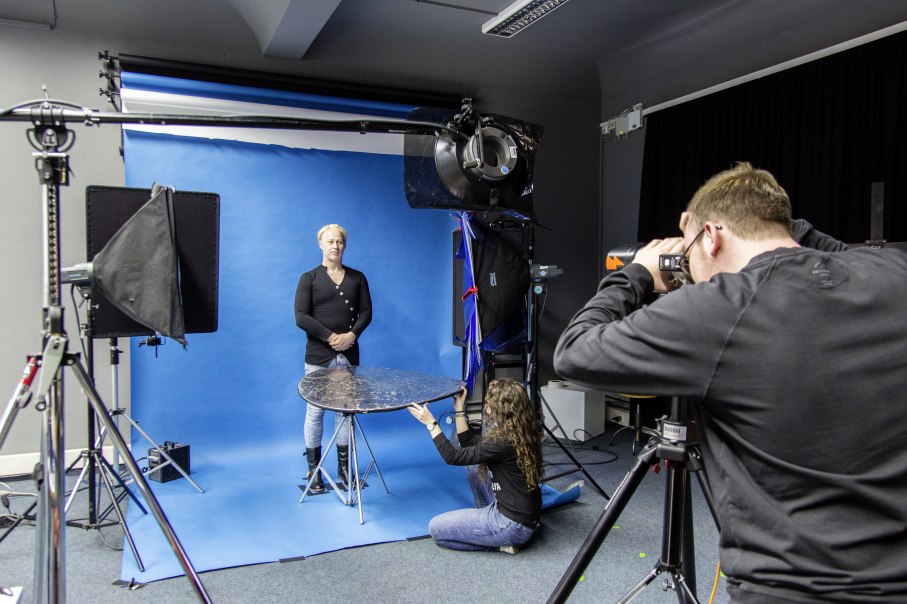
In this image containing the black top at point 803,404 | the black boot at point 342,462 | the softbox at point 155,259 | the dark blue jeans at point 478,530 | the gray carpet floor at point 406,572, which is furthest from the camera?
the black boot at point 342,462

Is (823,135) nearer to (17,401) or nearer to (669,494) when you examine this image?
(669,494)

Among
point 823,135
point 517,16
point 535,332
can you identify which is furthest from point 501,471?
point 517,16

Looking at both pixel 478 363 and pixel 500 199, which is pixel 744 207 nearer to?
pixel 500 199

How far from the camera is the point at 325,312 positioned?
335 cm

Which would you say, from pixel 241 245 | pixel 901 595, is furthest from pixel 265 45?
pixel 901 595

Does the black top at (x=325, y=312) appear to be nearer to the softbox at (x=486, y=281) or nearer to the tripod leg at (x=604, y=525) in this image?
the softbox at (x=486, y=281)

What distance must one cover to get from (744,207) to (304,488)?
2909 mm

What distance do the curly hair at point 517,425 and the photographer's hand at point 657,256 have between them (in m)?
1.45

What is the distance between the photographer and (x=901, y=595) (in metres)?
0.76

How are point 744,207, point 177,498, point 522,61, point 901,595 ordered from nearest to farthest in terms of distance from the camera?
point 901,595 → point 744,207 → point 177,498 → point 522,61

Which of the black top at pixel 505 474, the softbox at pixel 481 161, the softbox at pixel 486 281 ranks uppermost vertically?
the softbox at pixel 481 161

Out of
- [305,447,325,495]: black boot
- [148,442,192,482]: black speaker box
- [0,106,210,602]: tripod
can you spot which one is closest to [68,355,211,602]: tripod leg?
[0,106,210,602]: tripod

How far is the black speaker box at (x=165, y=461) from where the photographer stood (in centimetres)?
332

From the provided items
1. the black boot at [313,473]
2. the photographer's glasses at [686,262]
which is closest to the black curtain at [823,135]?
the photographer's glasses at [686,262]
